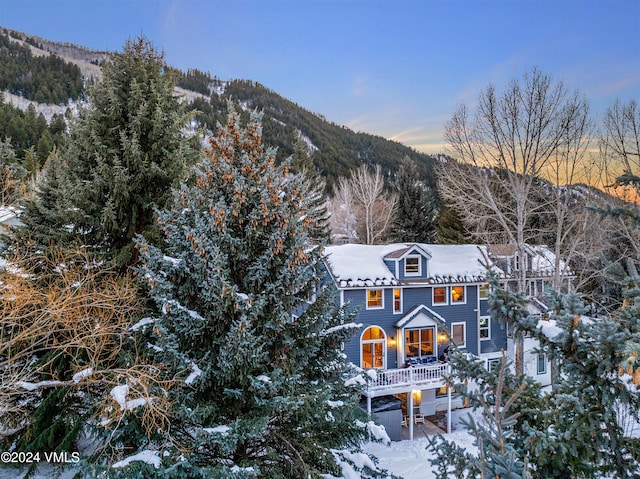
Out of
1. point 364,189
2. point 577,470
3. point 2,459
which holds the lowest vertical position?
point 2,459

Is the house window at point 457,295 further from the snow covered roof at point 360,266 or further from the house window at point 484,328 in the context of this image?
Answer: the snow covered roof at point 360,266

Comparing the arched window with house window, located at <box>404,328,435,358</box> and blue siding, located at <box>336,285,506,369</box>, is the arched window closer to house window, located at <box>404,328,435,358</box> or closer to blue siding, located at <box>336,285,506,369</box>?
blue siding, located at <box>336,285,506,369</box>

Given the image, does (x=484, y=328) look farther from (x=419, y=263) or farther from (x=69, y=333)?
(x=69, y=333)

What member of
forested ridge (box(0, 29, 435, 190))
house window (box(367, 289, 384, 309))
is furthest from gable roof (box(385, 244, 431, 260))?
forested ridge (box(0, 29, 435, 190))

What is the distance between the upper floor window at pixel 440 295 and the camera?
1676 cm

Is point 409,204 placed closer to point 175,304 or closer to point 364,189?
point 364,189

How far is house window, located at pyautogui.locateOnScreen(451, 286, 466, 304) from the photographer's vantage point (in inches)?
671

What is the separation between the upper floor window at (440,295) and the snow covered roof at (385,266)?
509mm

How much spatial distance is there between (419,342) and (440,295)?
2.46 meters

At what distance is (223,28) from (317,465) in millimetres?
44313

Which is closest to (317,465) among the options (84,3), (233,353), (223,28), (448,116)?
(233,353)

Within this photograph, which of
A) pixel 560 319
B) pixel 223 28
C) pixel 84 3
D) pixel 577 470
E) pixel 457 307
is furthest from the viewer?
pixel 223 28

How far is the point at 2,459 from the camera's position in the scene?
7164mm

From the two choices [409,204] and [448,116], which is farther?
[409,204]
